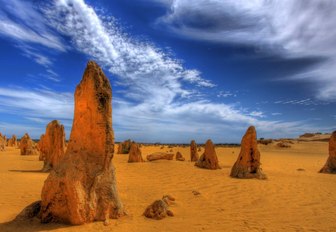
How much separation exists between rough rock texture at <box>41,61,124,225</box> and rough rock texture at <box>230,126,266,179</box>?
820cm

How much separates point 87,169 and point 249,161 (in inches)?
363

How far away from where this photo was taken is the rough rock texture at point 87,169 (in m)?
6.01

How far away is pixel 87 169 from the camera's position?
6.38 metres

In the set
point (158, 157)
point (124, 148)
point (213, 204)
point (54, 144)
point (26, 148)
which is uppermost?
point (54, 144)

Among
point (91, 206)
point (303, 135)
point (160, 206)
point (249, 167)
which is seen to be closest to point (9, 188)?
point (91, 206)

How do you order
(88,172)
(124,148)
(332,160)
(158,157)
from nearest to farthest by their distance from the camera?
(88,172) < (332,160) < (158,157) < (124,148)

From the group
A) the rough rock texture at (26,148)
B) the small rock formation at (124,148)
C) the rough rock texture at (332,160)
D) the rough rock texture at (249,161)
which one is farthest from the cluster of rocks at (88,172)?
the small rock formation at (124,148)

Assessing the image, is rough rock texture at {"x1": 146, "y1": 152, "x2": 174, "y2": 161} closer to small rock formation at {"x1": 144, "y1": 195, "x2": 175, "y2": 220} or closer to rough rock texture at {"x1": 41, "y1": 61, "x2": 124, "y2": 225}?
small rock formation at {"x1": 144, "y1": 195, "x2": 175, "y2": 220}

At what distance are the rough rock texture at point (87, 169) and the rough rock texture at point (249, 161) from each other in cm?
820

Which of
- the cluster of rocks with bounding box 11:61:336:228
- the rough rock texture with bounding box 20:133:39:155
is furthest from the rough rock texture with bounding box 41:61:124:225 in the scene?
the rough rock texture with bounding box 20:133:39:155

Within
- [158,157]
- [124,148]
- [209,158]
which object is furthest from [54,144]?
[124,148]

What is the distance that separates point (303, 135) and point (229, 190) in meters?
61.4

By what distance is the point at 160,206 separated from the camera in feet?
22.5

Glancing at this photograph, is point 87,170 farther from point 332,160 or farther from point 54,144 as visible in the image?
point 332,160
